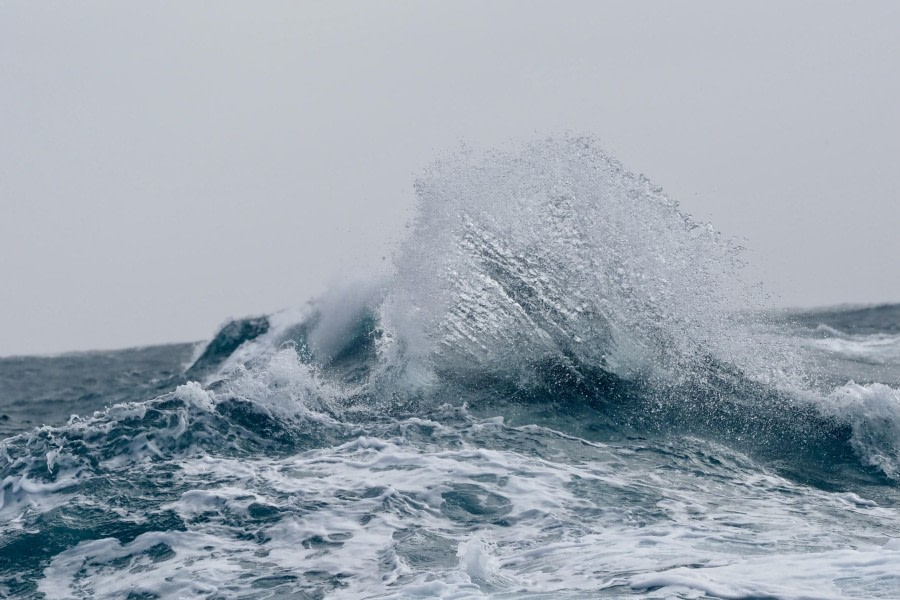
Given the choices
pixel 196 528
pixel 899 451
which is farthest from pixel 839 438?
pixel 196 528

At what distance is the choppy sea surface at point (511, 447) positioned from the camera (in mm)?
7262

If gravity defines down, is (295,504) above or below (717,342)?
below

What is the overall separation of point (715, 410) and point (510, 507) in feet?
14.3

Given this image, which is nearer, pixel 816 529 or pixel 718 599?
pixel 718 599

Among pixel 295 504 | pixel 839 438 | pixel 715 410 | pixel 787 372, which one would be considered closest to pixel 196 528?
pixel 295 504

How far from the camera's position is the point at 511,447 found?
10.3 m

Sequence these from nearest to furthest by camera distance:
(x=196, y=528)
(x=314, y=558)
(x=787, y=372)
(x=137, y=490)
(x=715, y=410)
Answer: (x=314, y=558) → (x=196, y=528) → (x=137, y=490) → (x=715, y=410) → (x=787, y=372)

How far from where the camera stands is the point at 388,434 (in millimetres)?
10891

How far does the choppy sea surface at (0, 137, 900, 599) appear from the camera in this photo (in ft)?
23.8

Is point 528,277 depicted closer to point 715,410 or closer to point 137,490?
point 715,410

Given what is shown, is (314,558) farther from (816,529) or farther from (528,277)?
(528,277)

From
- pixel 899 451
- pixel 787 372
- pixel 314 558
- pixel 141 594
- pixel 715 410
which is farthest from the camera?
pixel 787 372

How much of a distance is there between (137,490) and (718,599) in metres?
6.21

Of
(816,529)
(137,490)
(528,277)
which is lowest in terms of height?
(816,529)
